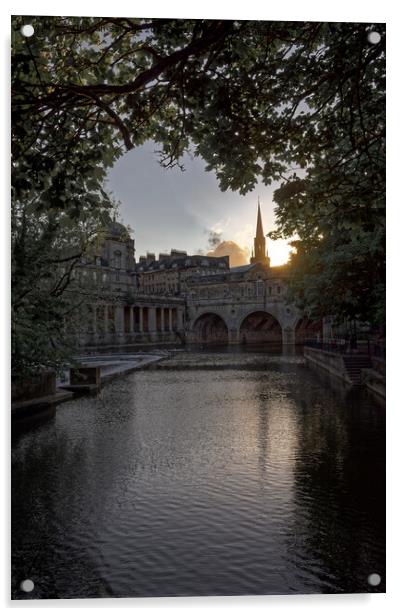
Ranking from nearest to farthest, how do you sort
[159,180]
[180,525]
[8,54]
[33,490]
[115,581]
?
Result: 1. [115,581]
2. [8,54]
3. [180,525]
4. [159,180]
5. [33,490]

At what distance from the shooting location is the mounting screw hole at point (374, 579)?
21.3ft

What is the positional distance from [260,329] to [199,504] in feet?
255

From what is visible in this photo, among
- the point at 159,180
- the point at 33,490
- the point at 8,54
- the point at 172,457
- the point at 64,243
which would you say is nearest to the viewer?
the point at 8,54

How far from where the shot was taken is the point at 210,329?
87812mm

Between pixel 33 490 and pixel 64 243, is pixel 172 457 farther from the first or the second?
pixel 64 243

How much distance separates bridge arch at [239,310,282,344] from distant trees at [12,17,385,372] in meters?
71.6

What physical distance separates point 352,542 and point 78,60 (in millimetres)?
7579

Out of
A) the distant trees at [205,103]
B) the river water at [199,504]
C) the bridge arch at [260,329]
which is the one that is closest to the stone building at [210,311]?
the bridge arch at [260,329]

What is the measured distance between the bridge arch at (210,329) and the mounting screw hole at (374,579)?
235 feet

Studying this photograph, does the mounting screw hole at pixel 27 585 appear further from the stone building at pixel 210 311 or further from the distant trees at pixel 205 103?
the stone building at pixel 210 311

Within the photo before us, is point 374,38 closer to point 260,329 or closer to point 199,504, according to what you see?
point 199,504

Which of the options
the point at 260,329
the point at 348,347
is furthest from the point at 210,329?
the point at 348,347

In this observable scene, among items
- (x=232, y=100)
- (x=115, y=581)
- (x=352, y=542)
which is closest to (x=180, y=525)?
(x=115, y=581)
